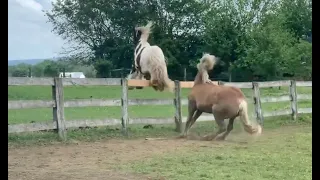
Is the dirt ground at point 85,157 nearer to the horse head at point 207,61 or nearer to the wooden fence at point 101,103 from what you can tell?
the wooden fence at point 101,103

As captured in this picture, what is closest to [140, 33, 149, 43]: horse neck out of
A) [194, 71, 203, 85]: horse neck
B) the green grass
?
[194, 71, 203, 85]: horse neck

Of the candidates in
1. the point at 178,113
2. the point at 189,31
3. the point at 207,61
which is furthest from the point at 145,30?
the point at 178,113

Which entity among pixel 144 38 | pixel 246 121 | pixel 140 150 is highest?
pixel 144 38

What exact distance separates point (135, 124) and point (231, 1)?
4.60 feet

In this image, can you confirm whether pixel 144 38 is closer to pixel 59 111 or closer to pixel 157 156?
pixel 157 156

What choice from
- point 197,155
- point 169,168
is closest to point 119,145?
point 197,155

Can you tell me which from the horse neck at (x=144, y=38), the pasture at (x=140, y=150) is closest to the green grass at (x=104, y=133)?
the pasture at (x=140, y=150)

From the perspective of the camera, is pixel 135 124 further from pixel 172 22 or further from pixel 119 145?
pixel 172 22

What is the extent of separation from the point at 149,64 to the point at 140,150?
656mm

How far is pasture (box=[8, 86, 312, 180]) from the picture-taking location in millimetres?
1716

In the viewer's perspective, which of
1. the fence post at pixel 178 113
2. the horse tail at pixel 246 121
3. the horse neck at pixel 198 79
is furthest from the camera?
the fence post at pixel 178 113

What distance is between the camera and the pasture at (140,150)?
67.6 inches

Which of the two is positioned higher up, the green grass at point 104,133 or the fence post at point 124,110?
the fence post at point 124,110

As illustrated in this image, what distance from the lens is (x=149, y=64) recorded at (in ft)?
8.95
